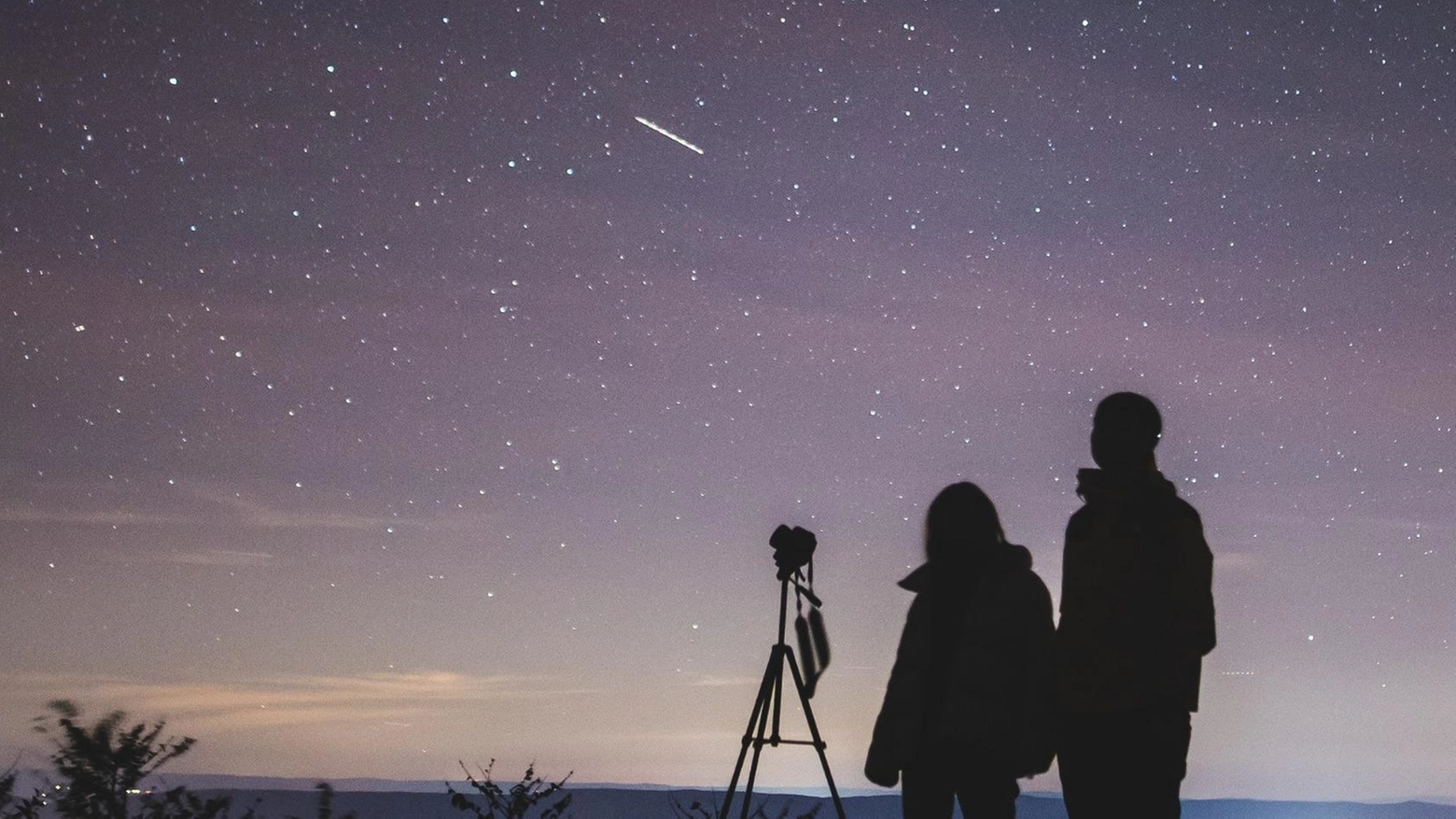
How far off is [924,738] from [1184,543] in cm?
88

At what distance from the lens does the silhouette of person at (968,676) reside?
312 centimetres

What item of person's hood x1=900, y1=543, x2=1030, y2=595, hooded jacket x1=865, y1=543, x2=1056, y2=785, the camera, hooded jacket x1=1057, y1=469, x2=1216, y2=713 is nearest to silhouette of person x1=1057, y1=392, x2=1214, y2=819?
hooded jacket x1=1057, y1=469, x2=1216, y2=713

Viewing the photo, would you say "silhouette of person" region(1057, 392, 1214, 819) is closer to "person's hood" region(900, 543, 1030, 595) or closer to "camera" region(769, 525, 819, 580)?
"person's hood" region(900, 543, 1030, 595)

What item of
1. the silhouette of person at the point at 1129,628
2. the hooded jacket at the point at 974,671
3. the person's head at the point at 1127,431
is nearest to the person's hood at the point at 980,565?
the hooded jacket at the point at 974,671

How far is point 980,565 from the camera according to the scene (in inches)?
130

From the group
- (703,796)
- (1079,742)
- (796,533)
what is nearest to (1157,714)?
(1079,742)

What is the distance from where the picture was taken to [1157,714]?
274 cm

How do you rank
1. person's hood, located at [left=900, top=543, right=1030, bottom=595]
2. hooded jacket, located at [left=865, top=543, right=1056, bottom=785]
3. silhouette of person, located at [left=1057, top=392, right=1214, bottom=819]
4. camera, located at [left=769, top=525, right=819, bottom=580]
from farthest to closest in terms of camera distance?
camera, located at [left=769, top=525, right=819, bottom=580] < person's hood, located at [left=900, top=543, right=1030, bottom=595] < hooded jacket, located at [left=865, top=543, right=1056, bottom=785] < silhouette of person, located at [left=1057, top=392, right=1214, bottom=819]

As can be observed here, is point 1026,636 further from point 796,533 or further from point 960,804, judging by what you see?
point 796,533

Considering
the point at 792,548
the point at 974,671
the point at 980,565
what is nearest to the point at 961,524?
the point at 980,565

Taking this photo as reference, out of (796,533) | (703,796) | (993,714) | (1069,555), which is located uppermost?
(796,533)

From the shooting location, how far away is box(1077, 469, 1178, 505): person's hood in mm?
2871

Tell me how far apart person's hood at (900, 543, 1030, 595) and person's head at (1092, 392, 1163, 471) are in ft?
1.35

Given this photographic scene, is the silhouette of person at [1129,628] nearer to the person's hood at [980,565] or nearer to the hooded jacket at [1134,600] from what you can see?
the hooded jacket at [1134,600]
